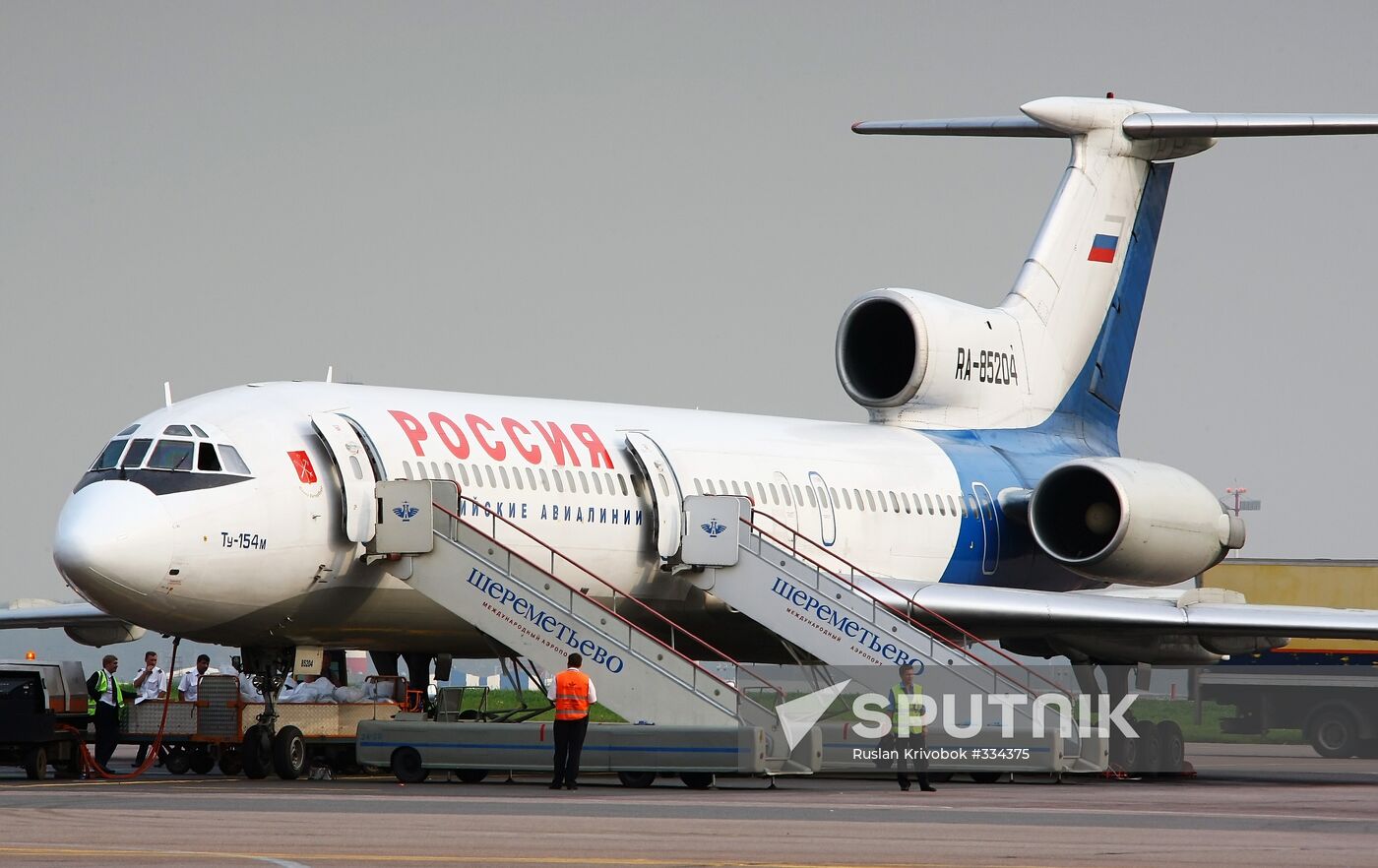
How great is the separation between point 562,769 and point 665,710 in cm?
173

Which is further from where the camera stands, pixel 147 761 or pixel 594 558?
pixel 594 558

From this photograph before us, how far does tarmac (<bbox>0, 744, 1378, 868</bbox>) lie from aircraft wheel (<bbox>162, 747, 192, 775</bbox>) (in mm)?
1116

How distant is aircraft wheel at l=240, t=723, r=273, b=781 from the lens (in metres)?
22.7

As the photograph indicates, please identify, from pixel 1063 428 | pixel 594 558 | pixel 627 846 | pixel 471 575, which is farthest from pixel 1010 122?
pixel 627 846

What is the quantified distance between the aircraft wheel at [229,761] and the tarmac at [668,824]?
0.97m

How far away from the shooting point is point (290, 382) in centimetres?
2436

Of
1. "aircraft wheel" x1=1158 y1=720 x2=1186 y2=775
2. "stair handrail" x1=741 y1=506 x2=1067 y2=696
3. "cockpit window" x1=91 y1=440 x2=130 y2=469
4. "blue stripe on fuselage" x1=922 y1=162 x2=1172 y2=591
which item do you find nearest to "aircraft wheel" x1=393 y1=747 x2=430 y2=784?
"cockpit window" x1=91 y1=440 x2=130 y2=469

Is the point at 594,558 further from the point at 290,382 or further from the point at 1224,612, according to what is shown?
the point at 1224,612

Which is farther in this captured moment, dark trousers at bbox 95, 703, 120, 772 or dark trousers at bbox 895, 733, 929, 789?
dark trousers at bbox 95, 703, 120, 772

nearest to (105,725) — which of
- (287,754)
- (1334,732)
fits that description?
(287,754)

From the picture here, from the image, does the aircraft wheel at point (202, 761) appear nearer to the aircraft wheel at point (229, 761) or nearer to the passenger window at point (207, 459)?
the aircraft wheel at point (229, 761)

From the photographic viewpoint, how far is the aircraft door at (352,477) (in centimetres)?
2278

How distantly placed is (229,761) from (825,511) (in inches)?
351

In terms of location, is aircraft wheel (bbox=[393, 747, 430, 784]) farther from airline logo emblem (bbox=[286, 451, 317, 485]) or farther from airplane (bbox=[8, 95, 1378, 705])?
airline logo emblem (bbox=[286, 451, 317, 485])
